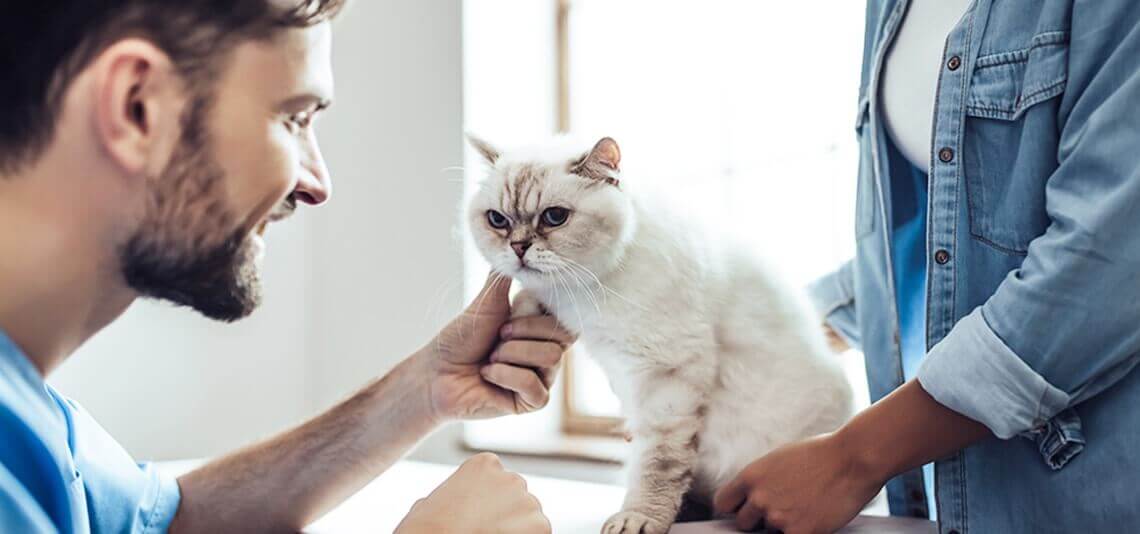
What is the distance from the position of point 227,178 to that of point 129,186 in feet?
0.27

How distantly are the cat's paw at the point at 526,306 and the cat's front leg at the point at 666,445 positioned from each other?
7.3 inches

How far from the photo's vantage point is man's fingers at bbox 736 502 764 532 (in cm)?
100

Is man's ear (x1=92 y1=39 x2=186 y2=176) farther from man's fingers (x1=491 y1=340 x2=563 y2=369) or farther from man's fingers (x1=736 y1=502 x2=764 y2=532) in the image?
man's fingers (x1=736 y1=502 x2=764 y2=532)

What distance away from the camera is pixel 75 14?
72cm

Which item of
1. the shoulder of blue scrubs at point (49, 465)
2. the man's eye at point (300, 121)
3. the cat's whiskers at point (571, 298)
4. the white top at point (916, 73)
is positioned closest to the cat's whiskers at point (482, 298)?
the cat's whiskers at point (571, 298)

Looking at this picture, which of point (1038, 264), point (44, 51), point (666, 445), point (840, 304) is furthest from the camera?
point (840, 304)

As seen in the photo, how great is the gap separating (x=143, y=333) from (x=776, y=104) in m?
1.82

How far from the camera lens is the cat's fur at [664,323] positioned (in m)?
1.10

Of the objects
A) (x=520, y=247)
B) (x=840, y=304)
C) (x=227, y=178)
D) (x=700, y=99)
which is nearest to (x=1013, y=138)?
(x=840, y=304)

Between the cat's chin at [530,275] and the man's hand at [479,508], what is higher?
the cat's chin at [530,275]

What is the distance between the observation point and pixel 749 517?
1.01 meters

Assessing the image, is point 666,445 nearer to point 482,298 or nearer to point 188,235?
point 482,298

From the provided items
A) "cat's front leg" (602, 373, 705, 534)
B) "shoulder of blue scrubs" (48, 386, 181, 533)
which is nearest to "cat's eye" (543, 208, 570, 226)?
"cat's front leg" (602, 373, 705, 534)

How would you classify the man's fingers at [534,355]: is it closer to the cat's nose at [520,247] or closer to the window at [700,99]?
the cat's nose at [520,247]
